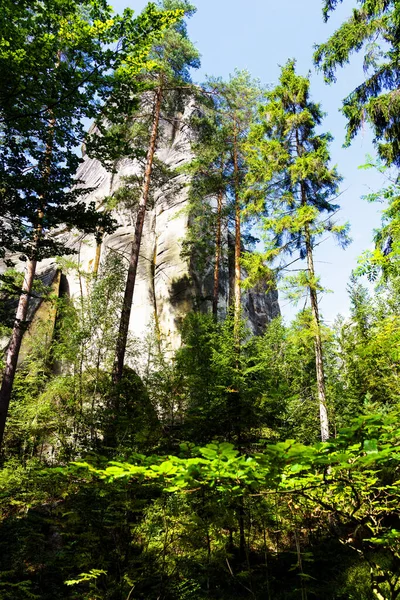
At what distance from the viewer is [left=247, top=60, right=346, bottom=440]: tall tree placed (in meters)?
10.1

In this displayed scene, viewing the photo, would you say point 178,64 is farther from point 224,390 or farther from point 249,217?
point 224,390

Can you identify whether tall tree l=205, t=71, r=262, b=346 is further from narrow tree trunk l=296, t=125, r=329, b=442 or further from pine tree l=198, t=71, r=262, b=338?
narrow tree trunk l=296, t=125, r=329, b=442

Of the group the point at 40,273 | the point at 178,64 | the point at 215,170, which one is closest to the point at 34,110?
the point at 215,170

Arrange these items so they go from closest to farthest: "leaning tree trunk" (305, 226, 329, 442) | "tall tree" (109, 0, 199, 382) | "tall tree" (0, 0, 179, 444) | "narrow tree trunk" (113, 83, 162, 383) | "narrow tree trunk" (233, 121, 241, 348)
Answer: "tall tree" (0, 0, 179, 444) < "leaning tree trunk" (305, 226, 329, 442) < "narrow tree trunk" (233, 121, 241, 348) < "narrow tree trunk" (113, 83, 162, 383) < "tall tree" (109, 0, 199, 382)

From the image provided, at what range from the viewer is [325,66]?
7.59 metres

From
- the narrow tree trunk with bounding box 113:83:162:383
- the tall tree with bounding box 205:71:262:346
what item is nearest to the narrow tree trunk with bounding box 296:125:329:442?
the tall tree with bounding box 205:71:262:346

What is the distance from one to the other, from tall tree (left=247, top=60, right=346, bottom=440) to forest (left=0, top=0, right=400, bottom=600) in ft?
0.21

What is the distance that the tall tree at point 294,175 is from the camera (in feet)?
33.3

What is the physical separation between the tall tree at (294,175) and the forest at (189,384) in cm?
7

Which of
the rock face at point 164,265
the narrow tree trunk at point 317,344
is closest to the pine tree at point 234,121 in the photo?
the rock face at point 164,265

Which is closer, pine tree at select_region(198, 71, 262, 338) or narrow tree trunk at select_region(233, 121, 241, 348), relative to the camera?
narrow tree trunk at select_region(233, 121, 241, 348)

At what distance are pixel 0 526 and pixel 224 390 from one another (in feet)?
14.8

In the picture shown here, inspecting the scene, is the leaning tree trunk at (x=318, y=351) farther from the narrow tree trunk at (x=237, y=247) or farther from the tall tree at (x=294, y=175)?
the narrow tree trunk at (x=237, y=247)

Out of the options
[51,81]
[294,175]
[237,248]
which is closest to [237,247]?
[237,248]
